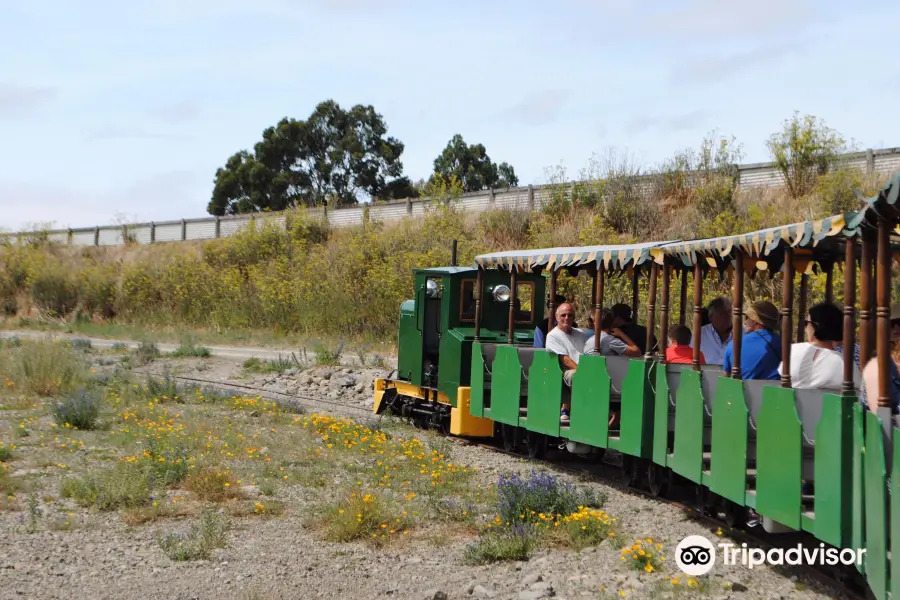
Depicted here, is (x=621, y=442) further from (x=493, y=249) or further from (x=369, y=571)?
(x=493, y=249)

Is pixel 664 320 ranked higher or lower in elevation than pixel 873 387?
higher

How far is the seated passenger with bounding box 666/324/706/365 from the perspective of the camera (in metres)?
9.59

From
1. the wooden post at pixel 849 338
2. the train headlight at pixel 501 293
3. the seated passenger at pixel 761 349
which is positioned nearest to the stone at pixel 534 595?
the wooden post at pixel 849 338

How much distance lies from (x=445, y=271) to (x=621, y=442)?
4.56m

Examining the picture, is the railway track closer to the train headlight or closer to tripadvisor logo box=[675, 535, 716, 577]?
tripadvisor logo box=[675, 535, 716, 577]

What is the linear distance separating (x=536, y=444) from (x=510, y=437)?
25.0 inches

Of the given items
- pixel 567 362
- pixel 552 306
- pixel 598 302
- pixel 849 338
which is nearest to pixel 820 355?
pixel 849 338

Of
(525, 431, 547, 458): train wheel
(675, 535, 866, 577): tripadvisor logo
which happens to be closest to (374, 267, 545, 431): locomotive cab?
(525, 431, 547, 458): train wheel

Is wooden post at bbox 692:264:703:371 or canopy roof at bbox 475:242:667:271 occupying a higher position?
canopy roof at bbox 475:242:667:271

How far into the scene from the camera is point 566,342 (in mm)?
10758

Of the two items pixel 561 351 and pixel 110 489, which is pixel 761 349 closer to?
pixel 561 351

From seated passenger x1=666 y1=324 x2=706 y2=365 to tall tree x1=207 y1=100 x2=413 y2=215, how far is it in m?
57.5

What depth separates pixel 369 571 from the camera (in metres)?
6.93

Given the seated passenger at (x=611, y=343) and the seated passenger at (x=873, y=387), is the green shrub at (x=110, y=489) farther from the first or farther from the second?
the seated passenger at (x=873, y=387)
